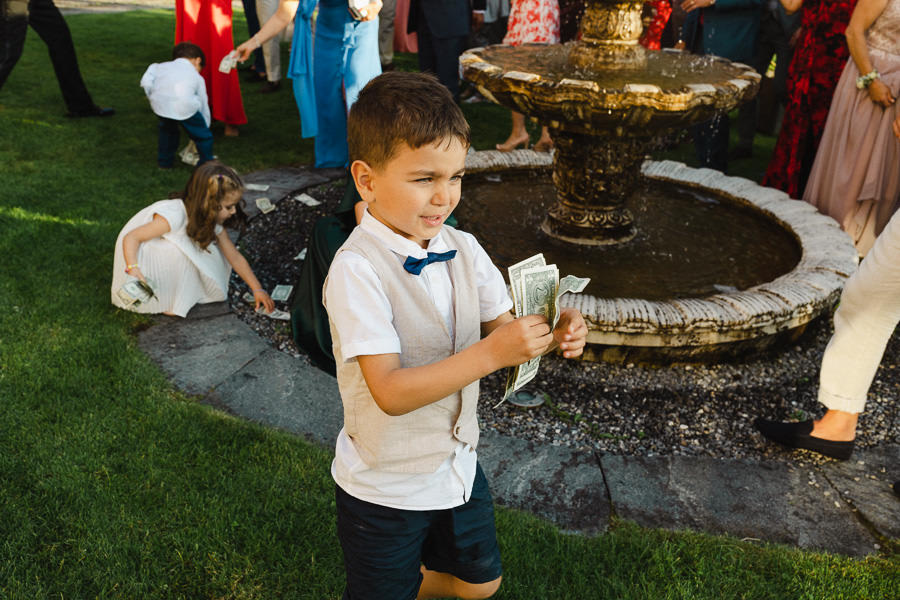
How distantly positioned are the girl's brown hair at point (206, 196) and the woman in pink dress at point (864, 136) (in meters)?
4.26

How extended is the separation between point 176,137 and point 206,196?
9.17ft

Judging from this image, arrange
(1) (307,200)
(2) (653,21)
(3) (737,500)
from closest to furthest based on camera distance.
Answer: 1. (3) (737,500)
2. (1) (307,200)
3. (2) (653,21)

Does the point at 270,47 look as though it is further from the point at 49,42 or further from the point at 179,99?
the point at 179,99

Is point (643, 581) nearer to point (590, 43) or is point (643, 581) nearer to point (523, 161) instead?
point (590, 43)

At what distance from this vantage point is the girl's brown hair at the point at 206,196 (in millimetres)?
3971

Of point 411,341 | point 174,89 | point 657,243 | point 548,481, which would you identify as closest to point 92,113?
point 174,89

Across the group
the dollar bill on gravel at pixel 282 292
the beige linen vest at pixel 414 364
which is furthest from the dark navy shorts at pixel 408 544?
the dollar bill on gravel at pixel 282 292

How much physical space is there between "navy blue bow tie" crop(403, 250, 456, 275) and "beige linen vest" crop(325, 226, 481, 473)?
3 centimetres

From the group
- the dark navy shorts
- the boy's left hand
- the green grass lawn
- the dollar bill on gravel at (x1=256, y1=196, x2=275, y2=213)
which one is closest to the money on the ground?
the boy's left hand

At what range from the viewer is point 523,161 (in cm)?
603

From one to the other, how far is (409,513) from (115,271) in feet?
9.88

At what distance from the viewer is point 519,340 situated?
4.72 feet

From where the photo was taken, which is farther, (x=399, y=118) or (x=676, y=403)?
(x=676, y=403)

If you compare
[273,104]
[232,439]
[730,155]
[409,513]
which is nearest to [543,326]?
[409,513]
